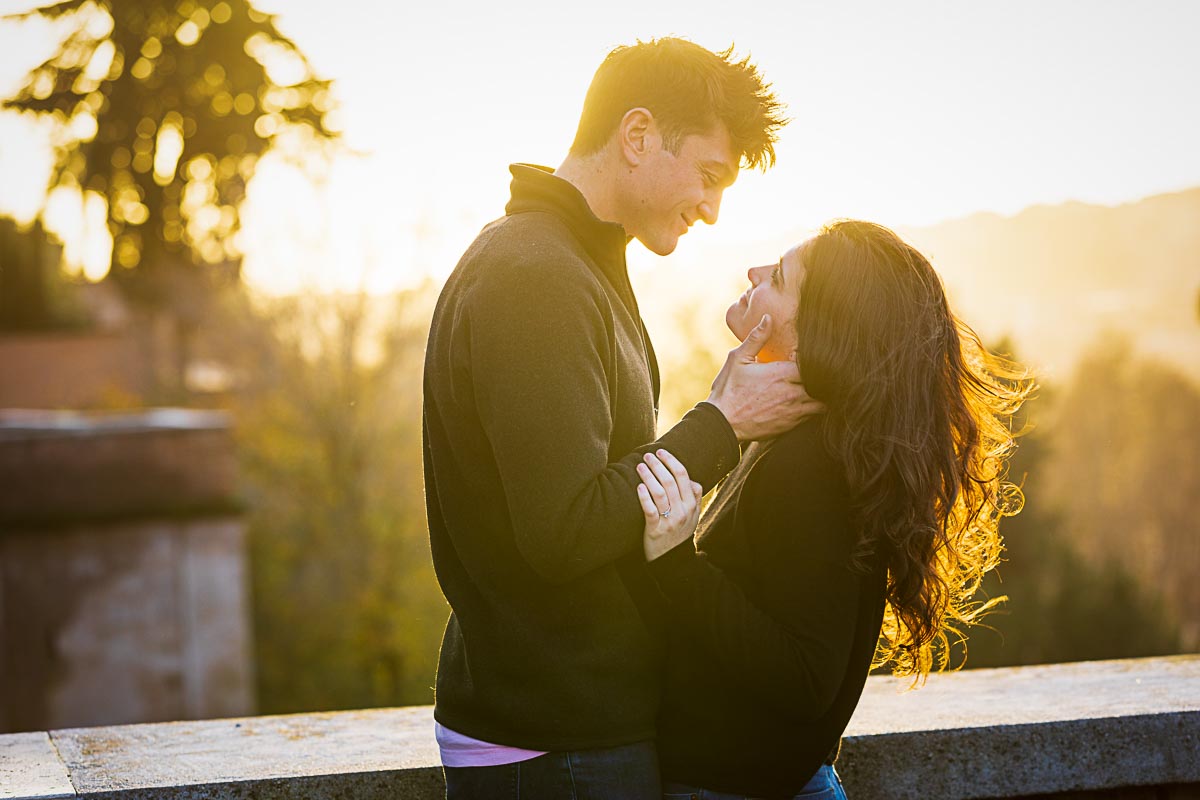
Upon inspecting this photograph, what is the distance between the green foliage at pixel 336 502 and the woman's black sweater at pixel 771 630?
56.7 feet

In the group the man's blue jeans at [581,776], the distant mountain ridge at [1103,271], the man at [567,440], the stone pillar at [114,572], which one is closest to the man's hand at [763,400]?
the man at [567,440]

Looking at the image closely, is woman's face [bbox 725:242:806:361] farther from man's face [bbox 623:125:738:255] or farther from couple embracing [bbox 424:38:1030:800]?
man's face [bbox 623:125:738:255]

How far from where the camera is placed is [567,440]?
1.91m

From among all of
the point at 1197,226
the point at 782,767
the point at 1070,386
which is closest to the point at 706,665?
the point at 782,767

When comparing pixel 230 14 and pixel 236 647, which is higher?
pixel 230 14

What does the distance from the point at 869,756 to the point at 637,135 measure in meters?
1.47

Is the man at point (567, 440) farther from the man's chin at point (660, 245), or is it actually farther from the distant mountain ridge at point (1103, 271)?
the distant mountain ridge at point (1103, 271)

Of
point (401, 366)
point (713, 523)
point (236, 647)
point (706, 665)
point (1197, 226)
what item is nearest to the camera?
point (706, 665)

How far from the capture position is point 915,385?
7.15ft

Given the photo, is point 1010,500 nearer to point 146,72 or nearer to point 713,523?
point 713,523

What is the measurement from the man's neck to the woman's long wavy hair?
0.38 m

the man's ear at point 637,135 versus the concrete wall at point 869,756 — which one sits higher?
the man's ear at point 637,135

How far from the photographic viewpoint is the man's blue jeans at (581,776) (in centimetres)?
204

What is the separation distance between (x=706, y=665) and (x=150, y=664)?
1296 centimetres
